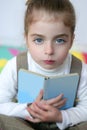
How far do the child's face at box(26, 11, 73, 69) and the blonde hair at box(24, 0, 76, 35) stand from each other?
2cm

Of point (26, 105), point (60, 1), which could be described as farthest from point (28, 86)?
point (60, 1)

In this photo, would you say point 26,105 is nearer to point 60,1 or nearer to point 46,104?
point 46,104

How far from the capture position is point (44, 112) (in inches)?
34.6

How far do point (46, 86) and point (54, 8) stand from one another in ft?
0.73

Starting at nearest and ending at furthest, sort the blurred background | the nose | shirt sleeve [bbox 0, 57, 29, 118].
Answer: the nose → shirt sleeve [bbox 0, 57, 29, 118] → the blurred background

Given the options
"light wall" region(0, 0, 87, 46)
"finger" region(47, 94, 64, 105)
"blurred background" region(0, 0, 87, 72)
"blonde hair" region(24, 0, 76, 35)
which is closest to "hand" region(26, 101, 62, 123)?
"finger" region(47, 94, 64, 105)

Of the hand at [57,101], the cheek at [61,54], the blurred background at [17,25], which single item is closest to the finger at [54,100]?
the hand at [57,101]

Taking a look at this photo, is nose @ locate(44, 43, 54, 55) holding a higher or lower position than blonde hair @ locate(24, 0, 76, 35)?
lower

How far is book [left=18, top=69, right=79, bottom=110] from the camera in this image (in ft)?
A: 2.87

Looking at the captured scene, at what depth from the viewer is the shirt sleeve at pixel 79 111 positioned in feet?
2.98

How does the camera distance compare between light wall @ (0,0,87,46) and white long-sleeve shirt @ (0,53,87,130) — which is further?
light wall @ (0,0,87,46)

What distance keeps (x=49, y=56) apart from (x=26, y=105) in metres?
0.16

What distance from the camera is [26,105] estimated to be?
0.92 meters

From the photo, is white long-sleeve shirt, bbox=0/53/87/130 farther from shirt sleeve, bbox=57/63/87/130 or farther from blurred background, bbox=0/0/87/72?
blurred background, bbox=0/0/87/72
